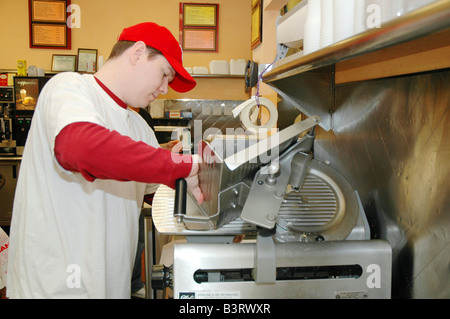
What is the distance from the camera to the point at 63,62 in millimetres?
4938

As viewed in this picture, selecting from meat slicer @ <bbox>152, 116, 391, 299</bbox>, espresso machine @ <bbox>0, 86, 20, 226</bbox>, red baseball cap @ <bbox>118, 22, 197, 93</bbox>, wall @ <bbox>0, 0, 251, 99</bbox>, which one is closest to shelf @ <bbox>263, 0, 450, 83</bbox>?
meat slicer @ <bbox>152, 116, 391, 299</bbox>

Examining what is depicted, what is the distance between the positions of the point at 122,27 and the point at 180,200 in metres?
4.68

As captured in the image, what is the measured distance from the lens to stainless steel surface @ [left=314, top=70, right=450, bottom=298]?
2.96ft

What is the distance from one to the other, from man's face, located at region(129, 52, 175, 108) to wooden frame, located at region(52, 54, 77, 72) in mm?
4105

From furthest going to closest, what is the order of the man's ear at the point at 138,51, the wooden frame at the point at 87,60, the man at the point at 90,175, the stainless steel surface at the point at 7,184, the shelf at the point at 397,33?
the wooden frame at the point at 87,60, the stainless steel surface at the point at 7,184, the man's ear at the point at 138,51, the man at the point at 90,175, the shelf at the point at 397,33

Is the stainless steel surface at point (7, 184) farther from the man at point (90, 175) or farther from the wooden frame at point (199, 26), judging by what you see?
the man at point (90, 175)

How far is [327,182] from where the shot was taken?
121cm

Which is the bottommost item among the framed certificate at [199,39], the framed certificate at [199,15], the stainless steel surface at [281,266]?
the stainless steel surface at [281,266]

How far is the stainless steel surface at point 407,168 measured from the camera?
2.96 ft

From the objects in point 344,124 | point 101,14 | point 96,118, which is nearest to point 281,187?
point 96,118

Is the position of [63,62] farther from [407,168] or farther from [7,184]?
[407,168]

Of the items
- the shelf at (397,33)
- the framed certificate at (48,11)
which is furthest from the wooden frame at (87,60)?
the shelf at (397,33)

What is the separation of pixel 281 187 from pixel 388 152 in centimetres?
43

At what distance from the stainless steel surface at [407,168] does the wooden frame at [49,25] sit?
4694 mm
